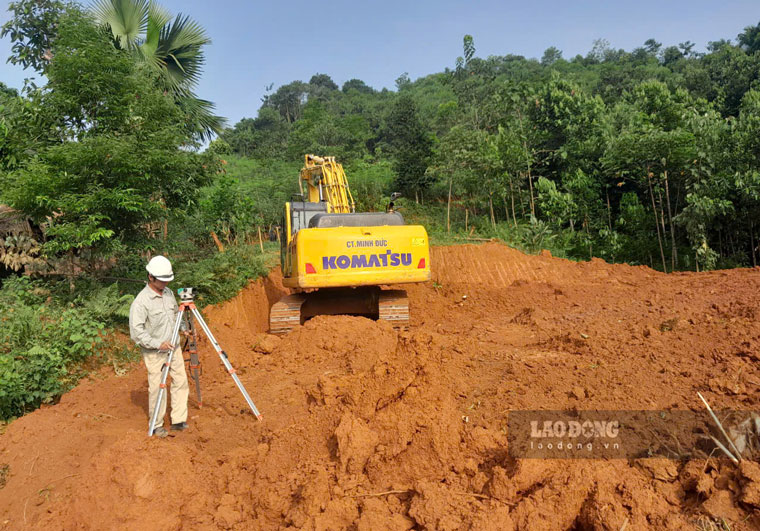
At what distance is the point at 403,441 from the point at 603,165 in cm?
1535

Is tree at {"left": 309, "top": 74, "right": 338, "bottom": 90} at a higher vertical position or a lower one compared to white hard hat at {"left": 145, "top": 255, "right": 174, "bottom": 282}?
higher

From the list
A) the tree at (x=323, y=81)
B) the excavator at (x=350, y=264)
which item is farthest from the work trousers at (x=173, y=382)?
the tree at (x=323, y=81)

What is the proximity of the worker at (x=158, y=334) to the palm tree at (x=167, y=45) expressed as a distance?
8257 mm

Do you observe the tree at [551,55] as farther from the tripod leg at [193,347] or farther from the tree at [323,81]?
the tripod leg at [193,347]

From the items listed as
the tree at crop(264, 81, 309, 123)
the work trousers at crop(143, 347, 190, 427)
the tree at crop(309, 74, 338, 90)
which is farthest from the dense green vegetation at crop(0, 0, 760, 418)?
the tree at crop(309, 74, 338, 90)

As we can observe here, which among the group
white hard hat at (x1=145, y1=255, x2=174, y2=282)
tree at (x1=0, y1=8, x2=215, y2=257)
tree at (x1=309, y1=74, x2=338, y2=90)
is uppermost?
tree at (x1=309, y1=74, x2=338, y2=90)

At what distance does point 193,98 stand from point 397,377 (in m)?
12.7

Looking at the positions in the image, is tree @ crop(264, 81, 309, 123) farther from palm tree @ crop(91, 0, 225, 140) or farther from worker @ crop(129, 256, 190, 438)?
worker @ crop(129, 256, 190, 438)

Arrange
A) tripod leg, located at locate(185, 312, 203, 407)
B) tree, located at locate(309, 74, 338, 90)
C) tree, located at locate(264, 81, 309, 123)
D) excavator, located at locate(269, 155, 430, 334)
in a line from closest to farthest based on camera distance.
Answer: tripod leg, located at locate(185, 312, 203, 407)
excavator, located at locate(269, 155, 430, 334)
tree, located at locate(264, 81, 309, 123)
tree, located at locate(309, 74, 338, 90)

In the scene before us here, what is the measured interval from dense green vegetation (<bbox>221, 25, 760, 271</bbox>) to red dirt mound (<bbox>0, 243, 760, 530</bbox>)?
7182mm

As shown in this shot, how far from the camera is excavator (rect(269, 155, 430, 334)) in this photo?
25.7 ft

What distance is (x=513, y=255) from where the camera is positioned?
14023mm

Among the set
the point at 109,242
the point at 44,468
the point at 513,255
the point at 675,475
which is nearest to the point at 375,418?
the point at 675,475

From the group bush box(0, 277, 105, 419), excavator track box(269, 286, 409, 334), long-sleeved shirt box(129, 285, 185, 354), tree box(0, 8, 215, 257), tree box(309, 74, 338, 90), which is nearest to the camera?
long-sleeved shirt box(129, 285, 185, 354)
